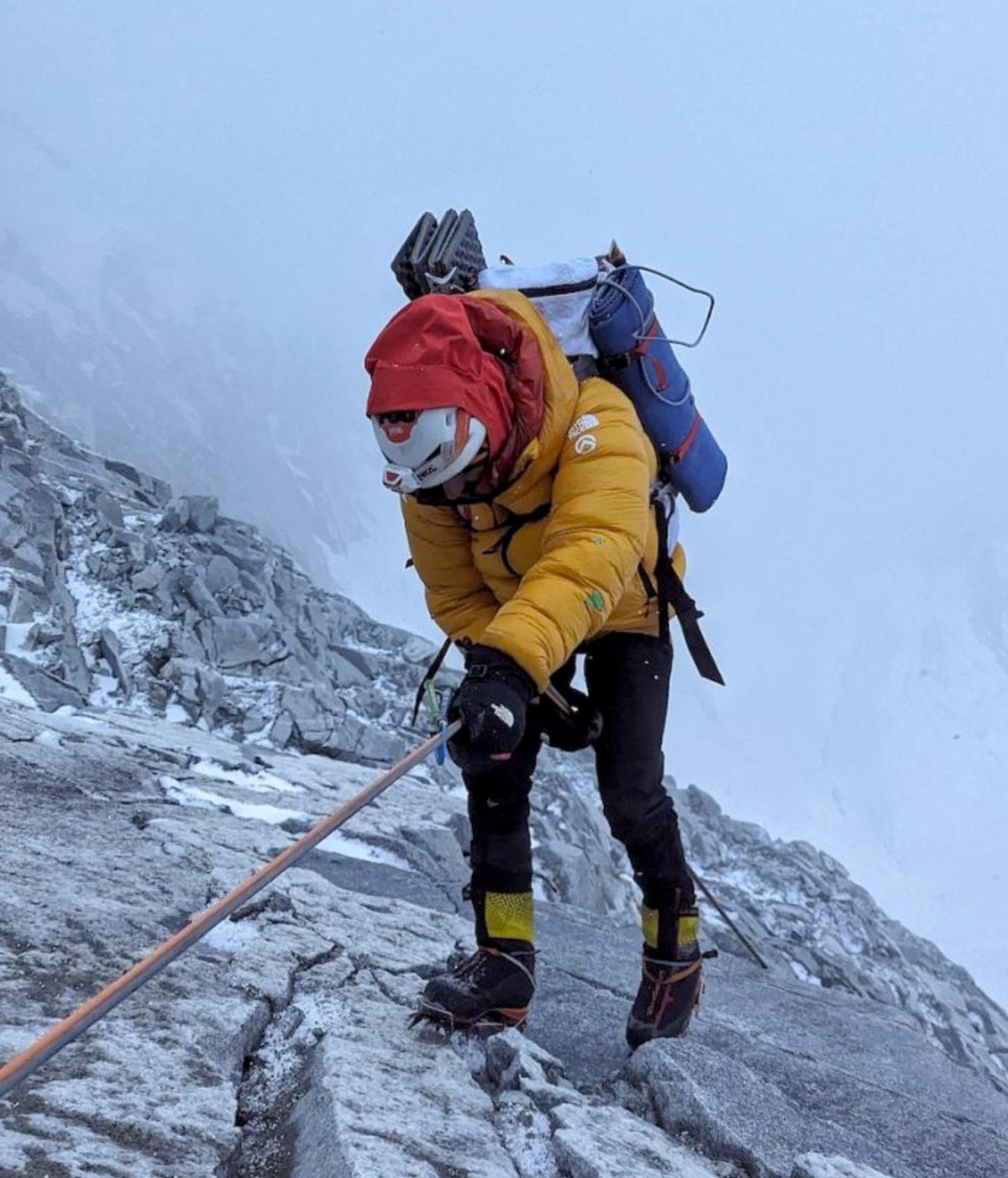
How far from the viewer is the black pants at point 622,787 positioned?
3.29 m

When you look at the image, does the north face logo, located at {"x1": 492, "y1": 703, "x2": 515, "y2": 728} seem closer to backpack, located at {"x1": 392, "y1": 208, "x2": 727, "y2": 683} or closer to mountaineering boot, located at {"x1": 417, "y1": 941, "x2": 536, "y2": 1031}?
backpack, located at {"x1": 392, "y1": 208, "x2": 727, "y2": 683}

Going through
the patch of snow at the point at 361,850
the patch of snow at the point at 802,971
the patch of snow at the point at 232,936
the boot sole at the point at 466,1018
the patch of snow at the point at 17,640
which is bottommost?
the patch of snow at the point at 232,936

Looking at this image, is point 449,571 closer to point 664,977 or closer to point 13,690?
point 664,977

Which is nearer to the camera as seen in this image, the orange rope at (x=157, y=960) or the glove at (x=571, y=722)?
the orange rope at (x=157, y=960)

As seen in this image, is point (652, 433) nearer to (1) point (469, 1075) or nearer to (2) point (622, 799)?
(2) point (622, 799)

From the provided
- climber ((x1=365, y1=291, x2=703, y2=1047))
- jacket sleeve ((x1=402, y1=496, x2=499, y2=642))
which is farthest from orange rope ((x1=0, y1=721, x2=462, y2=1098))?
jacket sleeve ((x1=402, y1=496, x2=499, y2=642))

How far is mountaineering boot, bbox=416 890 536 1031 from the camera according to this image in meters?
3.12

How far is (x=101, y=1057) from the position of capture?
238 cm

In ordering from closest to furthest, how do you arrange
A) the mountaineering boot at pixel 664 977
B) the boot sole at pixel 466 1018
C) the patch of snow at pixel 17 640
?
1. the boot sole at pixel 466 1018
2. the mountaineering boot at pixel 664 977
3. the patch of snow at pixel 17 640

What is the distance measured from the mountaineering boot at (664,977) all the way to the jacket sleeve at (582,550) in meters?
1.32

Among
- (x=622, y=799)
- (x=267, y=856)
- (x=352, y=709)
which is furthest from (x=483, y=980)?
(x=352, y=709)

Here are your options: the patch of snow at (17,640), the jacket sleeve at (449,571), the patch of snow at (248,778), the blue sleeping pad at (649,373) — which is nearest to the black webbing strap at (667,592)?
the blue sleeping pad at (649,373)

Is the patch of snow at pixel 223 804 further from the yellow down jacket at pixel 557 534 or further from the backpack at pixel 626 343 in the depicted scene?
the backpack at pixel 626 343

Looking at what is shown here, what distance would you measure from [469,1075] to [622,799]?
40.6 inches
